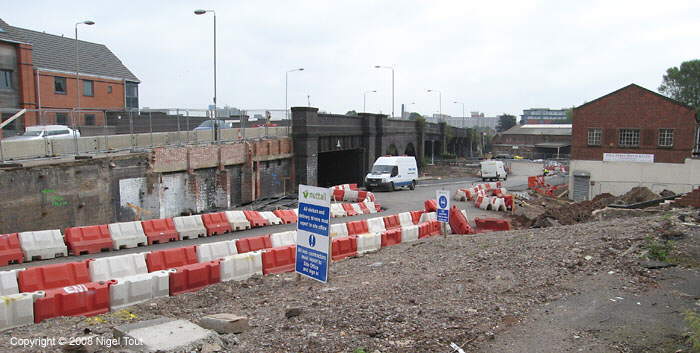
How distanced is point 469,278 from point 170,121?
66.7ft

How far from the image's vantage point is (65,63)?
4659 centimetres

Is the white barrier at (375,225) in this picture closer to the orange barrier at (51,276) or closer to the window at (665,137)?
the orange barrier at (51,276)

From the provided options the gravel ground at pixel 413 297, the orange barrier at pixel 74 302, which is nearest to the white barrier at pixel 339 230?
the gravel ground at pixel 413 297

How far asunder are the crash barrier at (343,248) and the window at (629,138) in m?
34.5

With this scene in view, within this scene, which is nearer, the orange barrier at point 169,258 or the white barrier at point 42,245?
the orange barrier at point 169,258

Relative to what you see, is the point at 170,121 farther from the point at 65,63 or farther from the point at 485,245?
the point at 65,63

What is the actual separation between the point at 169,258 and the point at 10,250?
490 centimetres

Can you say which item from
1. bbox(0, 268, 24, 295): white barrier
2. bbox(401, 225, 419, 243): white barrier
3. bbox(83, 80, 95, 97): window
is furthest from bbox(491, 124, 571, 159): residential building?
bbox(0, 268, 24, 295): white barrier

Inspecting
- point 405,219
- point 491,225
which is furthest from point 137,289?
point 491,225

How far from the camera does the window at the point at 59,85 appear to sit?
44.8 m

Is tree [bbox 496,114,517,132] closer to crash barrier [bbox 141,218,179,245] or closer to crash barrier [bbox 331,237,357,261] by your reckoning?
crash barrier [bbox 141,218,179,245]

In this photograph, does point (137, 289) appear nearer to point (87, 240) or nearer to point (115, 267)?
point (115, 267)

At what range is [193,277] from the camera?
430 inches

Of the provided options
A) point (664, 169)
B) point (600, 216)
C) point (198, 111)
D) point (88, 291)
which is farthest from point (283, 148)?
point (664, 169)
